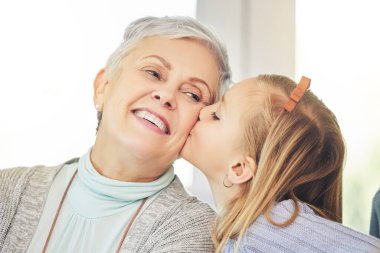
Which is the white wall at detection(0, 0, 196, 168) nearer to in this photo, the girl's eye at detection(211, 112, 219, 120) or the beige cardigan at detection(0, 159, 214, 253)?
the beige cardigan at detection(0, 159, 214, 253)

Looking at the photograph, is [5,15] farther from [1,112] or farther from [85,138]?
[85,138]

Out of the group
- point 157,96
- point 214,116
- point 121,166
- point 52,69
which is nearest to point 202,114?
point 214,116

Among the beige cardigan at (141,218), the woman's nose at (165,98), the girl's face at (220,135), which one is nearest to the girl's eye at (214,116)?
the girl's face at (220,135)

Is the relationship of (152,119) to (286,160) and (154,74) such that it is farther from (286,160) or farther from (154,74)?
(286,160)

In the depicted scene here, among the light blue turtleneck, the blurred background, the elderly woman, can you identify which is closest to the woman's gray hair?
the elderly woman

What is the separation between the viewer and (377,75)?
7.14ft

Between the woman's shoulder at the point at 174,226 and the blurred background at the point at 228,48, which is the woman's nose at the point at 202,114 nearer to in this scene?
the woman's shoulder at the point at 174,226

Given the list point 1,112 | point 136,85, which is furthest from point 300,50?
point 1,112

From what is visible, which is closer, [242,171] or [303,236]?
[303,236]

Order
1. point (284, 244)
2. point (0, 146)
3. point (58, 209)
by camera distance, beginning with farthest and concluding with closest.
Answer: point (0, 146) < point (58, 209) < point (284, 244)

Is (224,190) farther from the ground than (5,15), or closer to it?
closer to it

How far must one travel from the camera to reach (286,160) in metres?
1.16

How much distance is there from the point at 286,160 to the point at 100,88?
0.56 m

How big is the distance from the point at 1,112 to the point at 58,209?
94 cm
